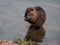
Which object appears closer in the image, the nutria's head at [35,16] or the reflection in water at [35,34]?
the nutria's head at [35,16]

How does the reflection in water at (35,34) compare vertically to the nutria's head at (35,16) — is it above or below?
below

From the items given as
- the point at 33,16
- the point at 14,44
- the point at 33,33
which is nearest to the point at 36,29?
the point at 33,33

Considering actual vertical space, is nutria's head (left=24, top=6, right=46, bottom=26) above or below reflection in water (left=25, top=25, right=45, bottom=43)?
above

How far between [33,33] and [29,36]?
2.6 inches

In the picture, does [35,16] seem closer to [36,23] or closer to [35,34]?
[36,23]

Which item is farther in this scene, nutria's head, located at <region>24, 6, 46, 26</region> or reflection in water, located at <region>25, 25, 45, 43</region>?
reflection in water, located at <region>25, 25, 45, 43</region>

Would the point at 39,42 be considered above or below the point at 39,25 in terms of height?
below

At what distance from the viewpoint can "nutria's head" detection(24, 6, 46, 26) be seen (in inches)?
115

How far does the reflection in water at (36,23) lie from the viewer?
2951 millimetres

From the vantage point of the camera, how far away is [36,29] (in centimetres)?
317

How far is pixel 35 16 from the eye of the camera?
3004 millimetres

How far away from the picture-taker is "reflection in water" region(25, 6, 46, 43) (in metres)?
2.95

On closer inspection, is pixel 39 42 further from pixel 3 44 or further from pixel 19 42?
pixel 3 44

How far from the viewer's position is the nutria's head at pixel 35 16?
2.91 m
